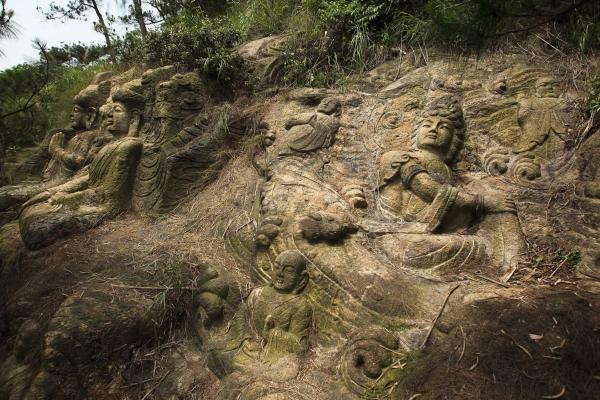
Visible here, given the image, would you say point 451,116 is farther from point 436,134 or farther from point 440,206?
point 440,206

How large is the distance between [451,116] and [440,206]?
134 cm

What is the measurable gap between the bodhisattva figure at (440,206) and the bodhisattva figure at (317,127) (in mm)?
920

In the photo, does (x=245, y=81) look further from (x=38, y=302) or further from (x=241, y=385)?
(x=241, y=385)

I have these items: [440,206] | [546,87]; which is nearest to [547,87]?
[546,87]

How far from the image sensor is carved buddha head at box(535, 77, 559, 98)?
534 centimetres

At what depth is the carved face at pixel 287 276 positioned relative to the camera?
13.5ft

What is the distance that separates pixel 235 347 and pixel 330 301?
95 centimetres

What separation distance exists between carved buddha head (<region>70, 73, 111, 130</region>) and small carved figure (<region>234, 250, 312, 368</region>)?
5.73 m

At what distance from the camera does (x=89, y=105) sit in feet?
27.5

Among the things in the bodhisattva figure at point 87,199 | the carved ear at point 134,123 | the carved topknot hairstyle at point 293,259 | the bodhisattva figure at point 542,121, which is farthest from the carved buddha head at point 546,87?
the carved ear at point 134,123

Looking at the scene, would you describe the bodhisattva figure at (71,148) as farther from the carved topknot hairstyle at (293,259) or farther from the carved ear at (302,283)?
the carved ear at (302,283)

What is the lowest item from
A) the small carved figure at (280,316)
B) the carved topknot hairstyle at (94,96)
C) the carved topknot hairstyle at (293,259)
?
the small carved figure at (280,316)

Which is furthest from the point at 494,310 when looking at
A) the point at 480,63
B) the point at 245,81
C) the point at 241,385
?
the point at 245,81

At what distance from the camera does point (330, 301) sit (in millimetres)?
4027
